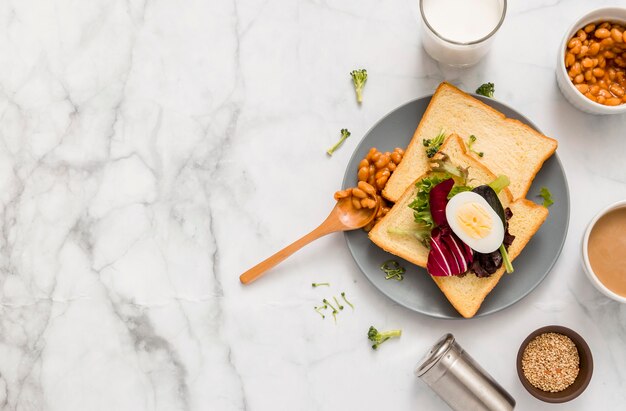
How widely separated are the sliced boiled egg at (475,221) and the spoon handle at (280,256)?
39 centimetres

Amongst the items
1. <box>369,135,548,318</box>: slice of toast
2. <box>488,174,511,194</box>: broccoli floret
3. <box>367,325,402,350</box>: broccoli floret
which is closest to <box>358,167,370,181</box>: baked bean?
<box>369,135,548,318</box>: slice of toast

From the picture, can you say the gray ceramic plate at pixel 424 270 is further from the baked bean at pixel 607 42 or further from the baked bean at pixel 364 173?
the baked bean at pixel 607 42

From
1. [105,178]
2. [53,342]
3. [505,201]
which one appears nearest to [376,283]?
[505,201]

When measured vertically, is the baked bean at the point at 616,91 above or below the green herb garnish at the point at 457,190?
above

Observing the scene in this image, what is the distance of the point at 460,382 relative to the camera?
2061mm

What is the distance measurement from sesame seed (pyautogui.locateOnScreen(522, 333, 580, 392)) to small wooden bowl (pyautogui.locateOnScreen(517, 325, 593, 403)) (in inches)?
0.5

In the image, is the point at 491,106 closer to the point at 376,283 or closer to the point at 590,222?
the point at 590,222

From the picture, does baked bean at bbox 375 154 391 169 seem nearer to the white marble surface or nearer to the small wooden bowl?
the white marble surface

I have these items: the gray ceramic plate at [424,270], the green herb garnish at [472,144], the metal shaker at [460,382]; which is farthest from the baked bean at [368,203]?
the metal shaker at [460,382]

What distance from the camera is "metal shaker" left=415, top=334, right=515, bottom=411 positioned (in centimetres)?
206

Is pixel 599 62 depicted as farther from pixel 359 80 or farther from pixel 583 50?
pixel 359 80

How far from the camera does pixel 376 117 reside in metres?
2.24

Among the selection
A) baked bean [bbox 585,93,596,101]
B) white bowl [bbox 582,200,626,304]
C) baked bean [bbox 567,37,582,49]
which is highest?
baked bean [bbox 567,37,582,49]

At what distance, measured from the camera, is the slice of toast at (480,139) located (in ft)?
6.79
